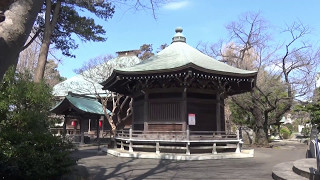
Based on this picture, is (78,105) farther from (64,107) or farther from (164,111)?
(164,111)

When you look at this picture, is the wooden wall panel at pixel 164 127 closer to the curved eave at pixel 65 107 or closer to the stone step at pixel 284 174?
the stone step at pixel 284 174

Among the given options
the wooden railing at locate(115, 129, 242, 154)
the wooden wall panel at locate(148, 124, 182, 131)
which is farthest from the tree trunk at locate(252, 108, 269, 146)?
the wooden wall panel at locate(148, 124, 182, 131)

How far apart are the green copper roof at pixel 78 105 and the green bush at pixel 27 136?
14.9m

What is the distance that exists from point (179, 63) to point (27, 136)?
36.5 ft

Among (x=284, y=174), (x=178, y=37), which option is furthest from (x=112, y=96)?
(x=284, y=174)

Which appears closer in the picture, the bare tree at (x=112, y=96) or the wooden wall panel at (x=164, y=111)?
the wooden wall panel at (x=164, y=111)

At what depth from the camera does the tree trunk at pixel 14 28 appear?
124 inches

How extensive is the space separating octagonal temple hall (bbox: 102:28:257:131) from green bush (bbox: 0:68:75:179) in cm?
835

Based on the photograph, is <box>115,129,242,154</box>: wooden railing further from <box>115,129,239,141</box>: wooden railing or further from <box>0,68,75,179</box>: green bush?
<box>0,68,75,179</box>: green bush

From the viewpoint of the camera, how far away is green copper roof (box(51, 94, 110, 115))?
82.3 feet

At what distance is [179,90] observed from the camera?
18.4m

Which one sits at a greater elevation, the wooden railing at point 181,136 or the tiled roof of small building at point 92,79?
the tiled roof of small building at point 92,79

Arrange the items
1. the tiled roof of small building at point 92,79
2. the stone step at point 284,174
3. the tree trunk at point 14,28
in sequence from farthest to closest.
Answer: the tiled roof of small building at point 92,79 → the stone step at point 284,174 → the tree trunk at point 14,28

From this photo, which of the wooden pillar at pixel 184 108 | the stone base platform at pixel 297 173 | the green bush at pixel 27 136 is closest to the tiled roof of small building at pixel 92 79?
the wooden pillar at pixel 184 108
